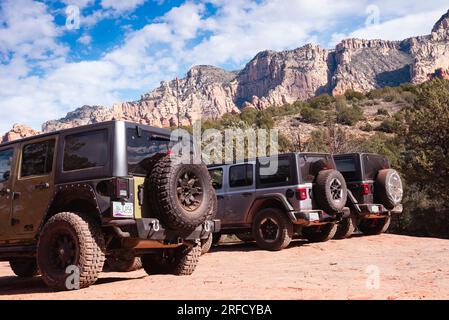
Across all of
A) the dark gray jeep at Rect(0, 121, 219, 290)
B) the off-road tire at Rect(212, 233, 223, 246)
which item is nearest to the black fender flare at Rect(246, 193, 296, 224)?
the off-road tire at Rect(212, 233, 223, 246)

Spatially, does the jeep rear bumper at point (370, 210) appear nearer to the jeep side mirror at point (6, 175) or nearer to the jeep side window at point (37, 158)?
the jeep side window at point (37, 158)

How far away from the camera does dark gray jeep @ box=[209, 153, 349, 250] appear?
35.7 ft

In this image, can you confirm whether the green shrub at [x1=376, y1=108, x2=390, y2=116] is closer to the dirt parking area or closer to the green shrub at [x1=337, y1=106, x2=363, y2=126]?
the green shrub at [x1=337, y1=106, x2=363, y2=126]

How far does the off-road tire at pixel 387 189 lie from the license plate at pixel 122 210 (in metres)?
8.37

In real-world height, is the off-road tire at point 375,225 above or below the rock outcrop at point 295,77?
below

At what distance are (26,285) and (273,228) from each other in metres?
5.53

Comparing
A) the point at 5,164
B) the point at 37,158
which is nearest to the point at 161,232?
the point at 37,158

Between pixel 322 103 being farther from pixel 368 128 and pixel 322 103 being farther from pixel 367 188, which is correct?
pixel 367 188

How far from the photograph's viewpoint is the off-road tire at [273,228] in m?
11.0

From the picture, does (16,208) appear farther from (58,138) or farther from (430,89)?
(430,89)

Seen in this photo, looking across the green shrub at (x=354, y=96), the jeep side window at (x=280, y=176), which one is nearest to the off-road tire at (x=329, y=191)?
the jeep side window at (x=280, y=176)

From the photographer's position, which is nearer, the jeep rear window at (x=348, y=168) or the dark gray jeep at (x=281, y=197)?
the dark gray jeep at (x=281, y=197)

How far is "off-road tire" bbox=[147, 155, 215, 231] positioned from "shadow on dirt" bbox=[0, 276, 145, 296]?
1215 mm
